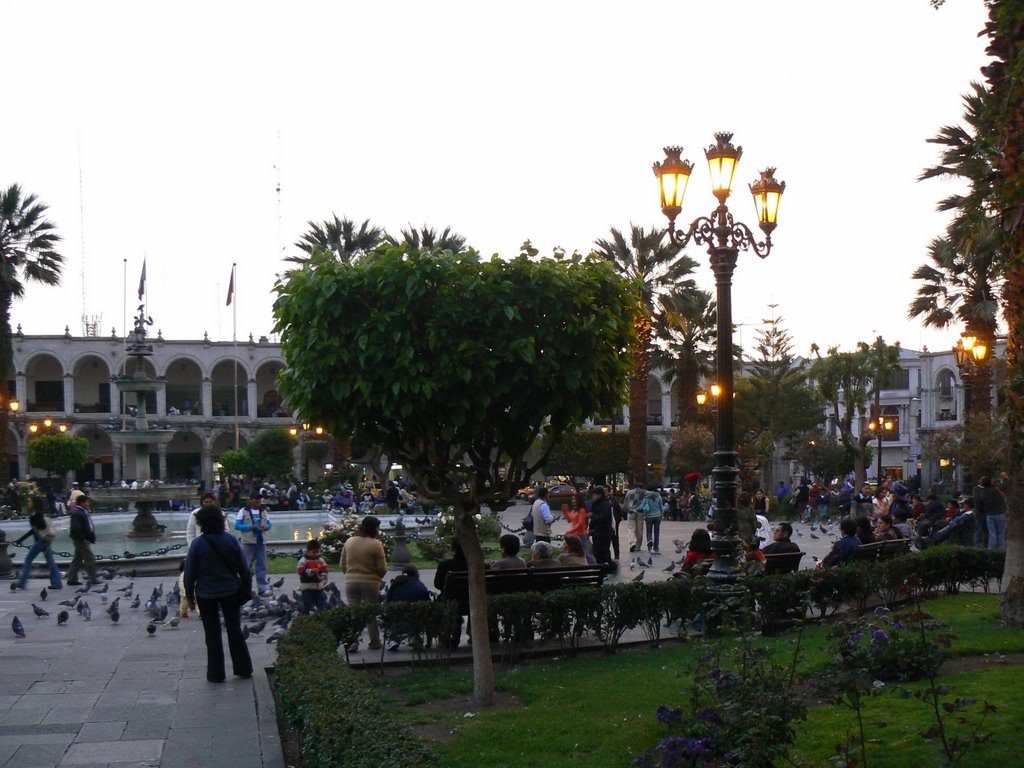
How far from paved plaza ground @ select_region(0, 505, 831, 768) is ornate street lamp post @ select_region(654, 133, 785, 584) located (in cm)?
314

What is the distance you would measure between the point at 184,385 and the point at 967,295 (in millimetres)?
40957

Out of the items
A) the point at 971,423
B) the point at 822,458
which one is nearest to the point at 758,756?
the point at 971,423

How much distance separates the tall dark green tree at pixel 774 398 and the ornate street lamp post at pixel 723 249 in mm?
33434

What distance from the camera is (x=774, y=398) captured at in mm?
44375

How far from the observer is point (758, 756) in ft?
15.1

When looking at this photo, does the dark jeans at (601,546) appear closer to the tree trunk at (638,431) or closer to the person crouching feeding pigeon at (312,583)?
the person crouching feeding pigeon at (312,583)

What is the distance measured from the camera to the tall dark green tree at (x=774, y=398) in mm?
45000

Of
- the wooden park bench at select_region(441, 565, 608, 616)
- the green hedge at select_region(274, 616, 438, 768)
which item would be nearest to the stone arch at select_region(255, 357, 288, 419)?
the wooden park bench at select_region(441, 565, 608, 616)

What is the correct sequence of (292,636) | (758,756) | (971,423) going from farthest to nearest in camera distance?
(971,423)
(292,636)
(758,756)

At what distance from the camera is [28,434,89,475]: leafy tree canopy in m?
40.9

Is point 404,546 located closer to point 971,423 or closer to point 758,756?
point 758,756

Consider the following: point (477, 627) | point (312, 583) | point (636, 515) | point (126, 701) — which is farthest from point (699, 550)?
point (636, 515)

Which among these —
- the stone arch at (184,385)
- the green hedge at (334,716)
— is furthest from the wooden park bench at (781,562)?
the stone arch at (184,385)

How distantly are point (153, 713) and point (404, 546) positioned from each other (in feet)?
30.6
